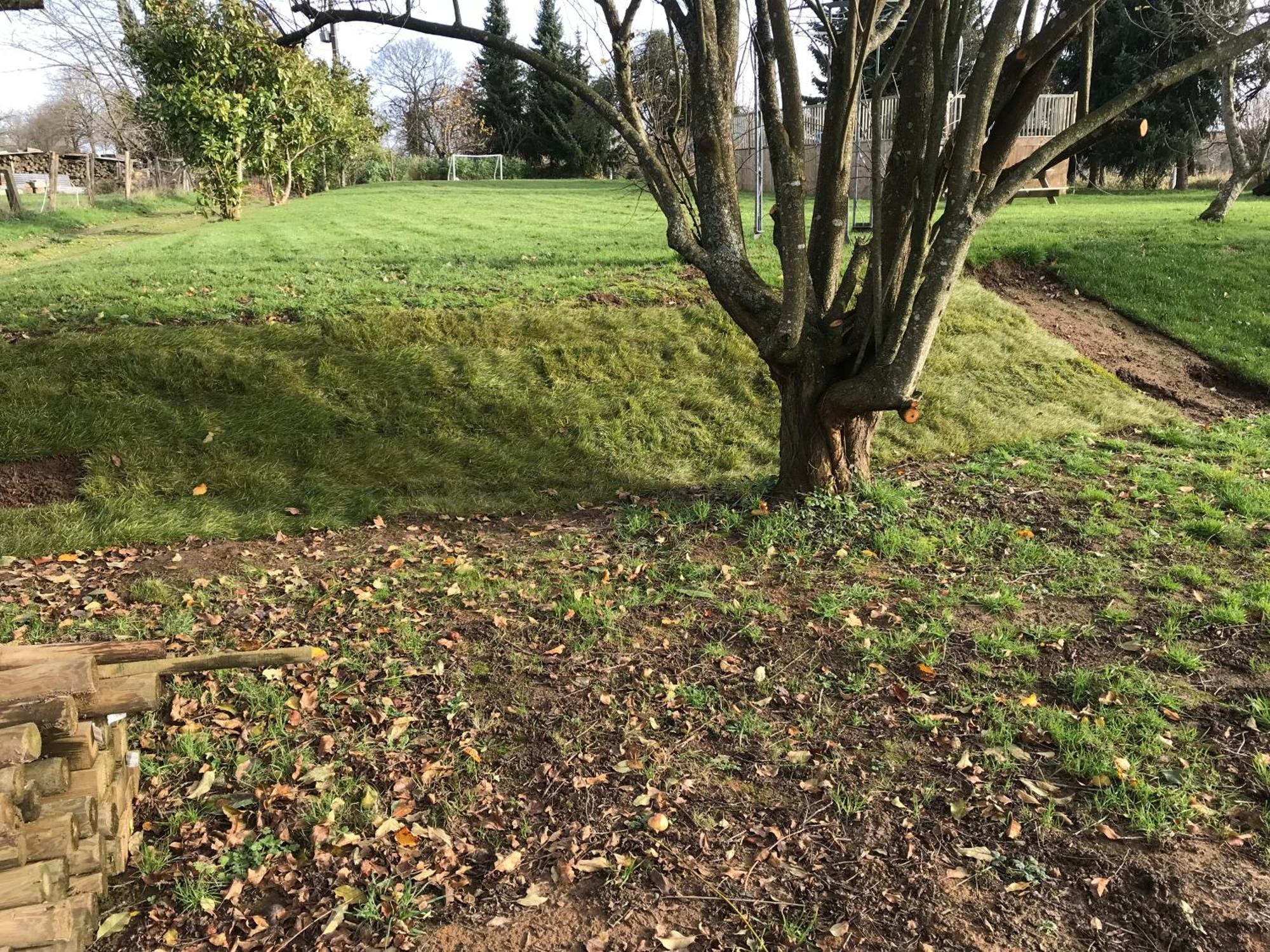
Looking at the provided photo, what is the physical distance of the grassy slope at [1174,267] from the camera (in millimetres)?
10703

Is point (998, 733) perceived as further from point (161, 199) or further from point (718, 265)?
A: point (161, 199)

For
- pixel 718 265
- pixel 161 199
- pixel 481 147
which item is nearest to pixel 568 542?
pixel 718 265

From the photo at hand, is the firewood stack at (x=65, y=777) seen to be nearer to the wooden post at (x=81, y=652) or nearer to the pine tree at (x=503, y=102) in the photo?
the wooden post at (x=81, y=652)

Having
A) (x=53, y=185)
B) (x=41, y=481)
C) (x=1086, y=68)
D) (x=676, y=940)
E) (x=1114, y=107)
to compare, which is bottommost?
(x=676, y=940)

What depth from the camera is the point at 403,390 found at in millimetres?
7840

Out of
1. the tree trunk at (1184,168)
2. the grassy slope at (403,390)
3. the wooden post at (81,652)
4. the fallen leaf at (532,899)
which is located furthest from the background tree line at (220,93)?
the tree trunk at (1184,168)

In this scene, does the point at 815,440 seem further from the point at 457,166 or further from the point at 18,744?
the point at 457,166

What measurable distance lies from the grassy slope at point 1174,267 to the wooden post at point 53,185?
2334 centimetres

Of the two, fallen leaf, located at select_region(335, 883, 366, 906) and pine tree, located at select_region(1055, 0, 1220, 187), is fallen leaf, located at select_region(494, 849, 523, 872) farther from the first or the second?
pine tree, located at select_region(1055, 0, 1220, 187)

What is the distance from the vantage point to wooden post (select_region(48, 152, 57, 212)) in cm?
2200

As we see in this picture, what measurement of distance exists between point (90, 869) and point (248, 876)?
1.63 feet

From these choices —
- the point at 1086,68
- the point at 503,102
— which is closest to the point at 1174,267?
the point at 1086,68

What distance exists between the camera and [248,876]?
293 cm

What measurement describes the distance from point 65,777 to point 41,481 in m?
4.73
